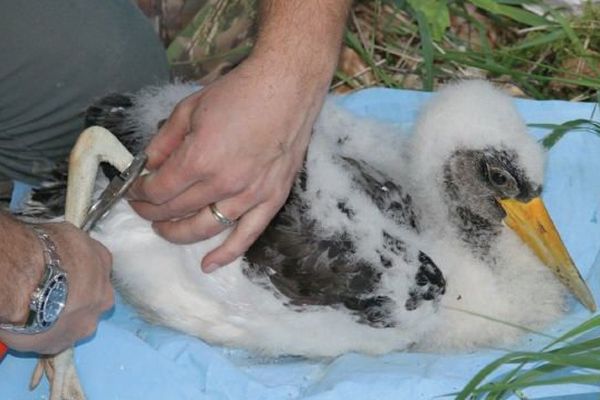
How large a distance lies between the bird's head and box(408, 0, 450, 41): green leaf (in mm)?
746

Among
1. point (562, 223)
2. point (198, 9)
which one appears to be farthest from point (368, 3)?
point (562, 223)

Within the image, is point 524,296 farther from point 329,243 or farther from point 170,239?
point 170,239

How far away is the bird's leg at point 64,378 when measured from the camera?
7.57ft

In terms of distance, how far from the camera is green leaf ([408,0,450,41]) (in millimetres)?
3123

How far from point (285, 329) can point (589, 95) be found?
1368 mm

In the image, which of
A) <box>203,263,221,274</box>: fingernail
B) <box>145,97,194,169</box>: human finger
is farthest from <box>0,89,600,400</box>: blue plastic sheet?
<box>145,97,194,169</box>: human finger

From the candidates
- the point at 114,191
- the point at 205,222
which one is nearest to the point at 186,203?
the point at 205,222

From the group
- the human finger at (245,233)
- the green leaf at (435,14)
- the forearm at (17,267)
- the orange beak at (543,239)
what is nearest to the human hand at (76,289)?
the forearm at (17,267)

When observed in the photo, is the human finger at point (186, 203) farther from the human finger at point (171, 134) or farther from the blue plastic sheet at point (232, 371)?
the blue plastic sheet at point (232, 371)

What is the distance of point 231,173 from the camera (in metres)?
2.00

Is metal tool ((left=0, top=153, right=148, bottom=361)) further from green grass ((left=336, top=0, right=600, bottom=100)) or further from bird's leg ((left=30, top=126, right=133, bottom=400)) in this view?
green grass ((left=336, top=0, right=600, bottom=100))

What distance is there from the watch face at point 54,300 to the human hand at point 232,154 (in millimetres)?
282

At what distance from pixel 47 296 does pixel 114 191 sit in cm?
33

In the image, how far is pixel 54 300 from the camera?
1874mm
